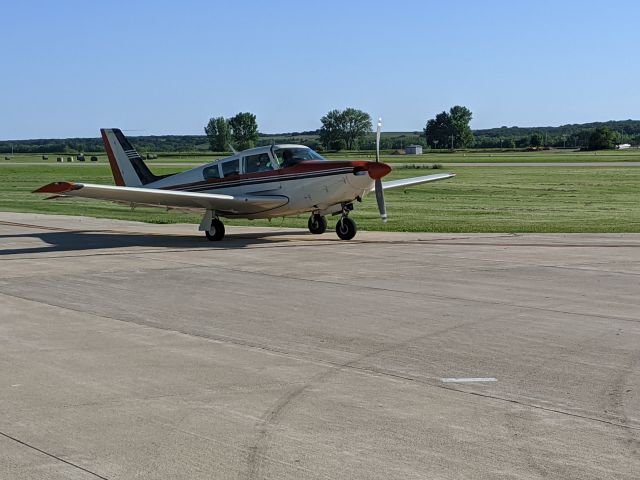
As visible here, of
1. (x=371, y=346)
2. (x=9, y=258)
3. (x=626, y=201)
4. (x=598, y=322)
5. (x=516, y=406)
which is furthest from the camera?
(x=626, y=201)

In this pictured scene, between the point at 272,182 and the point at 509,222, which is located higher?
the point at 272,182

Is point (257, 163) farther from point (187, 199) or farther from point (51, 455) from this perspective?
point (51, 455)

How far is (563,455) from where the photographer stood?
6.29 metres

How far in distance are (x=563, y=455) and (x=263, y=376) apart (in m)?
3.21

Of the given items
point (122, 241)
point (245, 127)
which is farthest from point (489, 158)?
point (122, 241)

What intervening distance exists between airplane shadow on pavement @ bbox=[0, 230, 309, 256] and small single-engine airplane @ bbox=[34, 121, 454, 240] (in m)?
0.63

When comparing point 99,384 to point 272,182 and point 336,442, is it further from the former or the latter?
point 272,182

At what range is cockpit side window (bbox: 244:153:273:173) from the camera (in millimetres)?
22156

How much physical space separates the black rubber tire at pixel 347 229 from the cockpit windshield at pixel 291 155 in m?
1.72

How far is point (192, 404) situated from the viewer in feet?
25.0

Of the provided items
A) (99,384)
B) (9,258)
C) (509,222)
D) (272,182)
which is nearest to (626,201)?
(509,222)

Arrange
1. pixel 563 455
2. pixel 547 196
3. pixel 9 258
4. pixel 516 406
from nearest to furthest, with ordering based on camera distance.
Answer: pixel 563 455
pixel 516 406
pixel 9 258
pixel 547 196

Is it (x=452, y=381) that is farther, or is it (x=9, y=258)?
(x=9, y=258)

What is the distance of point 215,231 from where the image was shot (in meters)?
22.1
